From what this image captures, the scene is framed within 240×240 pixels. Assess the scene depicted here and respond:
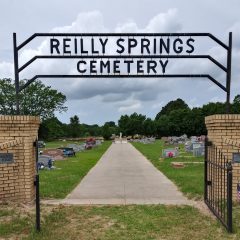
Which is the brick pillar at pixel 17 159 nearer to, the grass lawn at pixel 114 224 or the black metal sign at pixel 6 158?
the black metal sign at pixel 6 158

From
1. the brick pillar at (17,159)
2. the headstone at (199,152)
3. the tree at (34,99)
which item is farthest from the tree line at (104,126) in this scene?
the brick pillar at (17,159)

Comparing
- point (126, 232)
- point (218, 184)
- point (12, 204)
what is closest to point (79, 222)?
point (126, 232)

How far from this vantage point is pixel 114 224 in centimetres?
707

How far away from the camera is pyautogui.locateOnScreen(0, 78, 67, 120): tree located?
77.6 meters

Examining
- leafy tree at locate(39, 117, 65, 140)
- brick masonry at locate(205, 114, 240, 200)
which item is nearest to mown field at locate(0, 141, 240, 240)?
brick masonry at locate(205, 114, 240, 200)

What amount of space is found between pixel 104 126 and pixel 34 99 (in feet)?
91.0

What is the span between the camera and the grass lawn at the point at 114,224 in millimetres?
6359

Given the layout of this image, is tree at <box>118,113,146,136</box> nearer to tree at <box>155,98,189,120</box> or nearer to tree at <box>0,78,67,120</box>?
tree at <box>155,98,189,120</box>

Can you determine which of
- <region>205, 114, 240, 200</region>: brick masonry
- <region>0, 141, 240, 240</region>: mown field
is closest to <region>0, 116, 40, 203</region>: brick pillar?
<region>0, 141, 240, 240</region>: mown field

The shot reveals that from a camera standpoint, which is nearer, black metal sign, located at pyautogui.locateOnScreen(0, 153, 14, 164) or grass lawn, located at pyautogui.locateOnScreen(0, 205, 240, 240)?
grass lawn, located at pyautogui.locateOnScreen(0, 205, 240, 240)

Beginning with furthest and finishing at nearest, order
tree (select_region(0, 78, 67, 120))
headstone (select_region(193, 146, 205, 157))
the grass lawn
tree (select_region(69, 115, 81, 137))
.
Result: tree (select_region(69, 115, 81, 137))
tree (select_region(0, 78, 67, 120))
headstone (select_region(193, 146, 205, 157))
the grass lawn

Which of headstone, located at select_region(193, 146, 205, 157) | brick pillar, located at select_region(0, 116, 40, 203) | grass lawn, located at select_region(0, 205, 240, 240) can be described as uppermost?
brick pillar, located at select_region(0, 116, 40, 203)

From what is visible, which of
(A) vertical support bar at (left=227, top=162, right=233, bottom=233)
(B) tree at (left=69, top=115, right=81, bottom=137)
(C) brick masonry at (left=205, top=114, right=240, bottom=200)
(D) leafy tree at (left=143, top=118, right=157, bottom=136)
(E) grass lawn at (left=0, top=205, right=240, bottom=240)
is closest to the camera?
(A) vertical support bar at (left=227, top=162, right=233, bottom=233)

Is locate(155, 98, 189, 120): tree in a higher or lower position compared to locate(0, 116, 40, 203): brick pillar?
higher
